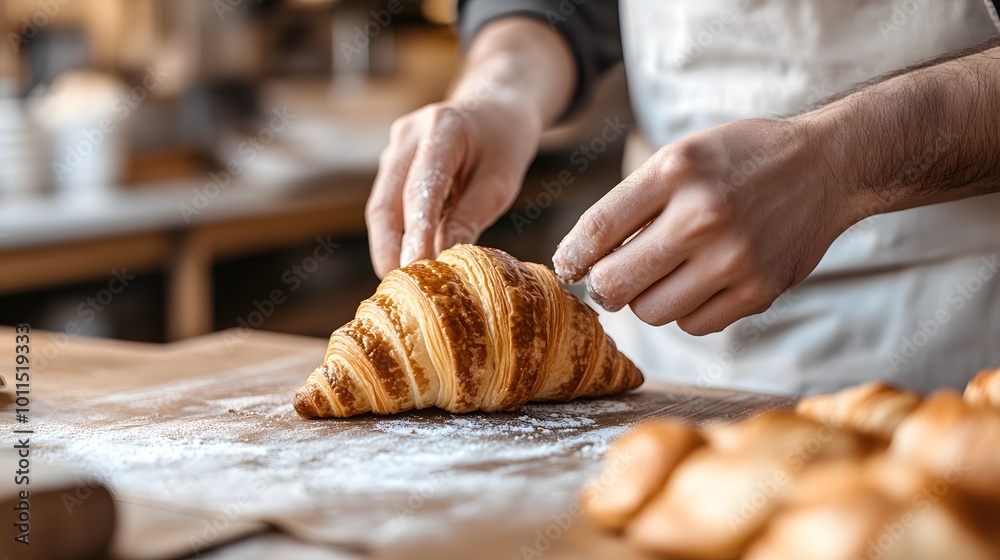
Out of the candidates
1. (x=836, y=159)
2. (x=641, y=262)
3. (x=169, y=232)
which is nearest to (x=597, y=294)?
(x=641, y=262)

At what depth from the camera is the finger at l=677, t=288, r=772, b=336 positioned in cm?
130

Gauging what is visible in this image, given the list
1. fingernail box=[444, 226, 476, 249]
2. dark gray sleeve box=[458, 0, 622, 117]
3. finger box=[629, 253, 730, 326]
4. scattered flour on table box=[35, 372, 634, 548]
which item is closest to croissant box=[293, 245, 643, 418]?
scattered flour on table box=[35, 372, 634, 548]

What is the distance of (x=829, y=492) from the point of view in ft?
2.29

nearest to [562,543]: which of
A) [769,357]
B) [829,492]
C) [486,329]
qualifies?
[829,492]

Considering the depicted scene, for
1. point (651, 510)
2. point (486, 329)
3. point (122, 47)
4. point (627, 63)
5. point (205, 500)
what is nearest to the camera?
point (651, 510)

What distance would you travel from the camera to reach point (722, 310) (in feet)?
4.37

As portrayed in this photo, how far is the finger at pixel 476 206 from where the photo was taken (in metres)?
1.69

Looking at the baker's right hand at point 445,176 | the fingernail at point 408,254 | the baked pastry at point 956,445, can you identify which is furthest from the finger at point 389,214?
the baked pastry at point 956,445

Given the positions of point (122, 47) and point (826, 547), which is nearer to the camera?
point (826, 547)

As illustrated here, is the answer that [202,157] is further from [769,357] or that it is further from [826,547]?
[826,547]

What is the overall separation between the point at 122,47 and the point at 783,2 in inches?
127

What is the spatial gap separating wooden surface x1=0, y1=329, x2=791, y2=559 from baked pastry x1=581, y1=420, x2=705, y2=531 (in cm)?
A: 2

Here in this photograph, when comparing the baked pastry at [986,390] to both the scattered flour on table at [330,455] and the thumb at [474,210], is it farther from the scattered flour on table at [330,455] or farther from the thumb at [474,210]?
the thumb at [474,210]

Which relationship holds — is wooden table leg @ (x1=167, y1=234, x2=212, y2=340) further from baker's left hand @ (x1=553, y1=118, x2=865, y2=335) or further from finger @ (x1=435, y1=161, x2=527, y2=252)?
baker's left hand @ (x1=553, y1=118, x2=865, y2=335)
